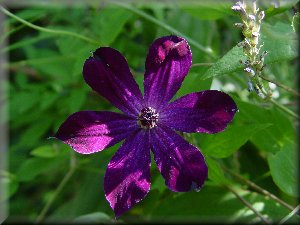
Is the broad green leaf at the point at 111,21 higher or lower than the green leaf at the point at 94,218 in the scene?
higher

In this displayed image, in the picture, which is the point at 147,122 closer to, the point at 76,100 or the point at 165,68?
the point at 165,68

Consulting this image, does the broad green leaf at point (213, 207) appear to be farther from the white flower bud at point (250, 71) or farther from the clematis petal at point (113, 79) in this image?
the white flower bud at point (250, 71)

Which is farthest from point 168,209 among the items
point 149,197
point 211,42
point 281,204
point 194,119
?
point 211,42

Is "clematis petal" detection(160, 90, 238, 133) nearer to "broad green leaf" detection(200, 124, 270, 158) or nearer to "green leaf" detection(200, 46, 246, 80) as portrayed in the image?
"green leaf" detection(200, 46, 246, 80)

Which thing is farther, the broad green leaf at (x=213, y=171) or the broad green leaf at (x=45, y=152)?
the broad green leaf at (x=45, y=152)

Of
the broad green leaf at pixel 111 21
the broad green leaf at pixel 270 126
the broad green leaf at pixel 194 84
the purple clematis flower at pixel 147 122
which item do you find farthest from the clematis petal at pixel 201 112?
the broad green leaf at pixel 111 21

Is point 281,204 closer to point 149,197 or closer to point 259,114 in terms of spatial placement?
point 259,114
